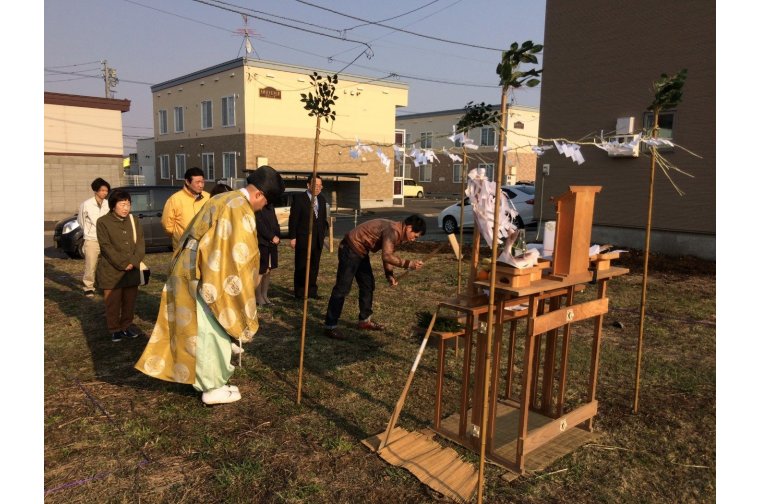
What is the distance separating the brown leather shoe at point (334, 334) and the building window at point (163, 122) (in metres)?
30.8

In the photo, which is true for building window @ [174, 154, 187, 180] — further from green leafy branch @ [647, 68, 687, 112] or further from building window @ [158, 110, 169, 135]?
green leafy branch @ [647, 68, 687, 112]

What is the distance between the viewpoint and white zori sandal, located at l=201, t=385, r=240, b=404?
422 cm

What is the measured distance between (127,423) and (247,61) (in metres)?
23.9

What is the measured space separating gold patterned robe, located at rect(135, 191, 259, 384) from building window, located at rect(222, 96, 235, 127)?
24289mm

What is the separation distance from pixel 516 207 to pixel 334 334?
38.8 ft

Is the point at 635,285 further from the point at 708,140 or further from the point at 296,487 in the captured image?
the point at 296,487

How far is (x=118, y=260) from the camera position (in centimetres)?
552

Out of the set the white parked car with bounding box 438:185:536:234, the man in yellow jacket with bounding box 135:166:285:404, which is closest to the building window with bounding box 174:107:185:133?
the white parked car with bounding box 438:185:536:234

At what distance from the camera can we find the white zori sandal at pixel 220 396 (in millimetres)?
4223

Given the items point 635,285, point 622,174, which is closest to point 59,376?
point 635,285

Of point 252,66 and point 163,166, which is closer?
point 252,66

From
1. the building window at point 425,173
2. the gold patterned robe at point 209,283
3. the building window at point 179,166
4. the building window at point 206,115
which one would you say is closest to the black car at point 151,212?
the gold patterned robe at point 209,283

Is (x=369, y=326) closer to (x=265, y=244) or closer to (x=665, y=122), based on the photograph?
(x=265, y=244)

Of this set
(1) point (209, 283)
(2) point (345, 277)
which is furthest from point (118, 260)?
(2) point (345, 277)
